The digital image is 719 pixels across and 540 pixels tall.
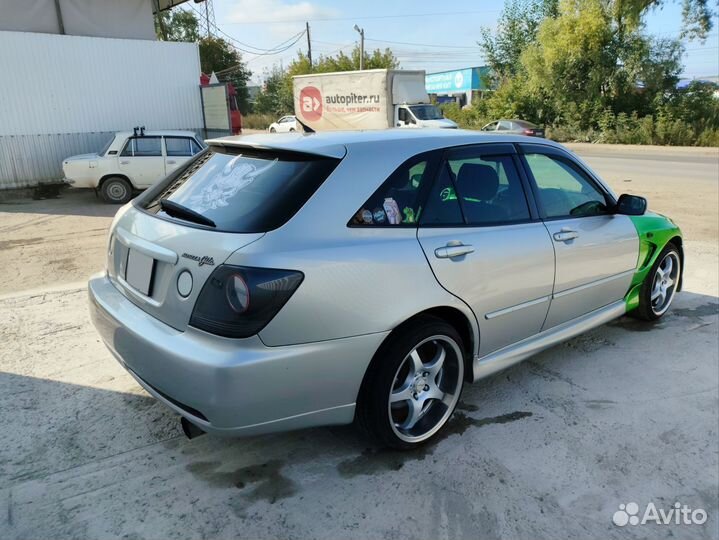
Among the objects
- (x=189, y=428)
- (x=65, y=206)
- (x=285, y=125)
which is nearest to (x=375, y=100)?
(x=285, y=125)

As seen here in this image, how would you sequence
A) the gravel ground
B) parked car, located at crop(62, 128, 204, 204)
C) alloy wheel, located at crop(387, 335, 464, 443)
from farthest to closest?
parked car, located at crop(62, 128, 204, 204), alloy wheel, located at crop(387, 335, 464, 443), the gravel ground

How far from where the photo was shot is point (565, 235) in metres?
3.51

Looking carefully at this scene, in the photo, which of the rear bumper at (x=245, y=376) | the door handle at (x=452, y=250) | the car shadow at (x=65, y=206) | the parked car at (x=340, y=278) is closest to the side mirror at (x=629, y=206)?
the parked car at (x=340, y=278)

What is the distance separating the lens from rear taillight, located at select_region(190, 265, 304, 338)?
2.27 meters

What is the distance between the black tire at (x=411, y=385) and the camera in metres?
2.65

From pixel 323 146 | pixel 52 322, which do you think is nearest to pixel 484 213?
pixel 323 146

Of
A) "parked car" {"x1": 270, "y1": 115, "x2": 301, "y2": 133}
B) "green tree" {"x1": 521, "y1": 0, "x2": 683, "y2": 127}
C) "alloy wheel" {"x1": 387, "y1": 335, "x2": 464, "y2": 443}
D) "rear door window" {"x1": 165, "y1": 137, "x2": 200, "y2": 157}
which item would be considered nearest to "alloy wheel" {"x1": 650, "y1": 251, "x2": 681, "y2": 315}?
"alloy wheel" {"x1": 387, "y1": 335, "x2": 464, "y2": 443}

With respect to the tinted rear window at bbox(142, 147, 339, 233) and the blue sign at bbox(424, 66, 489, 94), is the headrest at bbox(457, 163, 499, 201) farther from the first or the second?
the blue sign at bbox(424, 66, 489, 94)

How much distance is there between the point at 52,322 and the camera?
4.57 meters

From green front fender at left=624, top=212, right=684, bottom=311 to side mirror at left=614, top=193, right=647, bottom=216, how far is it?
0.17 meters

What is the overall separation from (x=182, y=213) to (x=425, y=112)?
23671 millimetres

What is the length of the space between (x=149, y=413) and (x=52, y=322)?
6.31 ft

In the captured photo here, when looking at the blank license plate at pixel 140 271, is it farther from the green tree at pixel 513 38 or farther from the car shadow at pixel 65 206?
the green tree at pixel 513 38

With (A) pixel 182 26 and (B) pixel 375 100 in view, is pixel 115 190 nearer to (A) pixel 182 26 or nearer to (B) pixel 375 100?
(B) pixel 375 100
